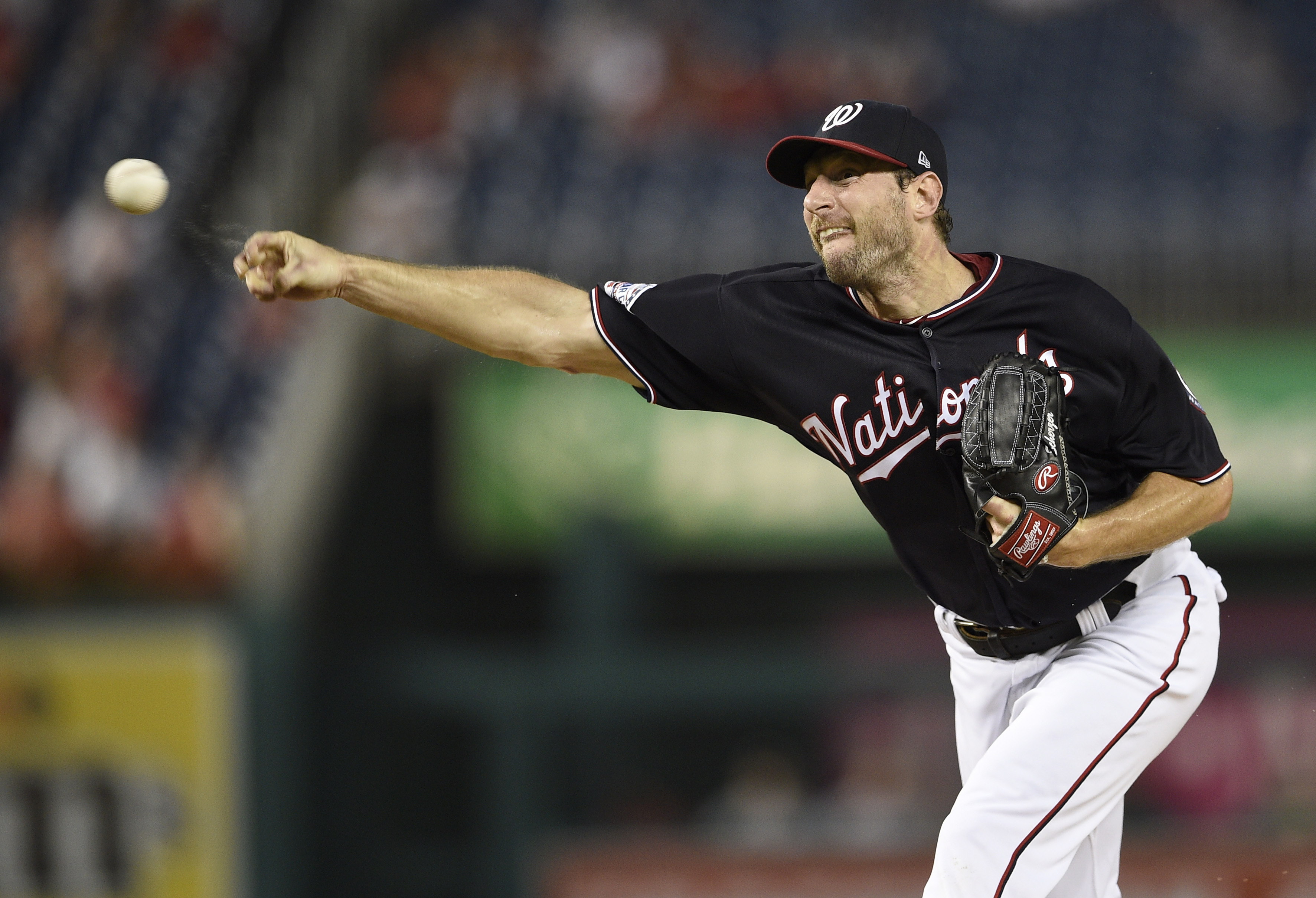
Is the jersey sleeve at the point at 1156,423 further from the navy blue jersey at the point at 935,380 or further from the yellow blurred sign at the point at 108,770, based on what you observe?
the yellow blurred sign at the point at 108,770

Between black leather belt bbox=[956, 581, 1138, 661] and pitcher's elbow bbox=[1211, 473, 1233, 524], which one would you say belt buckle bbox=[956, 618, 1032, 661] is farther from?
pitcher's elbow bbox=[1211, 473, 1233, 524]

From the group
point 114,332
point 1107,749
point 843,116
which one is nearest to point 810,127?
point 114,332

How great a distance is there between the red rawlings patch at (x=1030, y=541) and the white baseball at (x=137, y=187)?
179cm

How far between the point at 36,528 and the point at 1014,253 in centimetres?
512

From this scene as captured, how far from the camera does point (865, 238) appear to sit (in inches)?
127

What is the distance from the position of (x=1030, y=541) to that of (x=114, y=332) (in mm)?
7209

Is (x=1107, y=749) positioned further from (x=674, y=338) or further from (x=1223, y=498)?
(x=674, y=338)

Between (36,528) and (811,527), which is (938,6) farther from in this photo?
(36,528)

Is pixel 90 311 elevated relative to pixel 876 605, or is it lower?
elevated

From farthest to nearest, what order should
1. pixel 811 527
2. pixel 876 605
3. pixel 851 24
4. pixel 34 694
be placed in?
pixel 851 24
pixel 876 605
pixel 811 527
pixel 34 694

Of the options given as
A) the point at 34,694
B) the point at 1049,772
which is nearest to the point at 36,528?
the point at 34,694

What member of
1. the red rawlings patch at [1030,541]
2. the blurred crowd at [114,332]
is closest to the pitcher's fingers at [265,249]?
the red rawlings patch at [1030,541]

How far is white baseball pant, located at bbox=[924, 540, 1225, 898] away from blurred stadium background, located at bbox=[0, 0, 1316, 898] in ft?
12.6

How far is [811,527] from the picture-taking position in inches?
341
